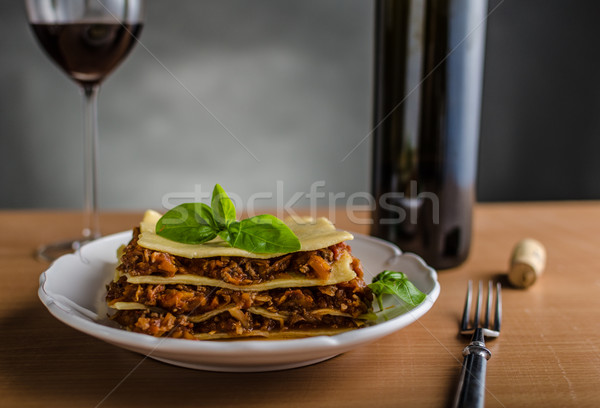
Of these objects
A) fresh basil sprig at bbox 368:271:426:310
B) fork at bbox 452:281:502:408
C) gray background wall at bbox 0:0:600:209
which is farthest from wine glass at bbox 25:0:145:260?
gray background wall at bbox 0:0:600:209

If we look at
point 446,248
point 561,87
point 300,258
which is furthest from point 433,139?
point 561,87

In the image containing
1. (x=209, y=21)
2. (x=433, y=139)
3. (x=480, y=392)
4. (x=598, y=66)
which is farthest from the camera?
(x=209, y=21)

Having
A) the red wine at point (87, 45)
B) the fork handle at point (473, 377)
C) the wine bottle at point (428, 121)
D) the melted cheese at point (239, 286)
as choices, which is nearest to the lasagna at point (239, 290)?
the melted cheese at point (239, 286)

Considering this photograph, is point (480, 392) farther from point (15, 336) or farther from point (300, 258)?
point (15, 336)

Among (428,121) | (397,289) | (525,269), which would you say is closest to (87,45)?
(428,121)

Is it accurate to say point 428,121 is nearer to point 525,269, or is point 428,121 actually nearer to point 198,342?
point 525,269

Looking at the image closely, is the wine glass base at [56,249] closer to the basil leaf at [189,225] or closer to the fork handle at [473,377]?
the basil leaf at [189,225]

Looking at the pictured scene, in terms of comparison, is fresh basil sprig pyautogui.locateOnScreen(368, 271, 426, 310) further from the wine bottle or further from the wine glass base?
the wine glass base
